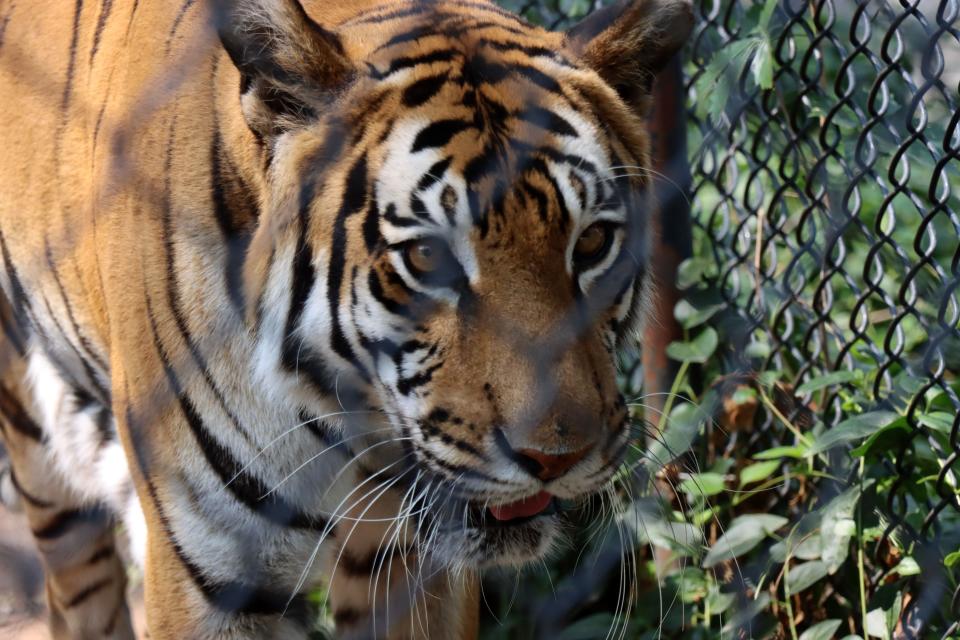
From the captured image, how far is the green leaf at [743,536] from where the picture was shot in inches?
81.7

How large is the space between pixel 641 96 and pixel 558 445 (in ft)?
1.91

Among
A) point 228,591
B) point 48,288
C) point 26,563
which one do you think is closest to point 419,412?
point 228,591

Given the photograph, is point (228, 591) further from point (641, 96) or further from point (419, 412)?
point (641, 96)

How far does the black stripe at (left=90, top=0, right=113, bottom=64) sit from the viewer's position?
184 centimetres

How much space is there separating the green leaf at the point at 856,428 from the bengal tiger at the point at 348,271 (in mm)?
519

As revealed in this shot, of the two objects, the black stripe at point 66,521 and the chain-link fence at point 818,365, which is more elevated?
the chain-link fence at point 818,365

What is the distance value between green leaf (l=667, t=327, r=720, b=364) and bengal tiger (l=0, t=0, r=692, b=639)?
0.68m

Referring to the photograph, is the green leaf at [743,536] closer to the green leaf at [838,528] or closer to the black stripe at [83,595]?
the green leaf at [838,528]

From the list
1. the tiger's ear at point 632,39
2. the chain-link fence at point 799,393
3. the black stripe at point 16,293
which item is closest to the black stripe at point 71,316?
the black stripe at point 16,293

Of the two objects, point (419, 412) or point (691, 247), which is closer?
point (419, 412)

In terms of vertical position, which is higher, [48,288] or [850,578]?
[48,288]

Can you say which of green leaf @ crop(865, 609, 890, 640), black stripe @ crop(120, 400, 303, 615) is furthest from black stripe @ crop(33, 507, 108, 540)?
green leaf @ crop(865, 609, 890, 640)

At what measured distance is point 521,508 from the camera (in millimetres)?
1495

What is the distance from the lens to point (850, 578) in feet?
6.70
